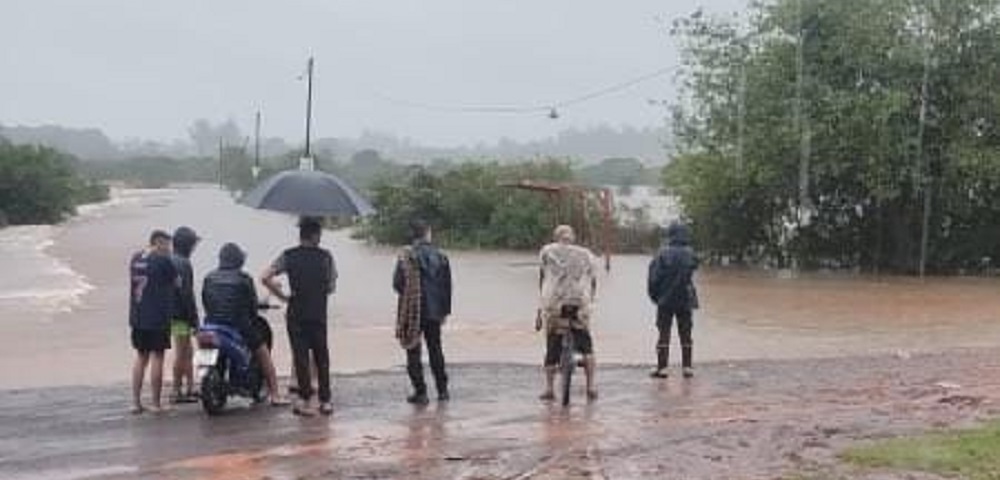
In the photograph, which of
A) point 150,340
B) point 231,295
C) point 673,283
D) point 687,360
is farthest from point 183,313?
point 687,360

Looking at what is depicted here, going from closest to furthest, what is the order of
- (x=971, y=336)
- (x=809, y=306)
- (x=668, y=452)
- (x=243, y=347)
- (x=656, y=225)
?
1. (x=668, y=452)
2. (x=243, y=347)
3. (x=971, y=336)
4. (x=809, y=306)
5. (x=656, y=225)

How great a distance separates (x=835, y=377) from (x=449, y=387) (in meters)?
4.14

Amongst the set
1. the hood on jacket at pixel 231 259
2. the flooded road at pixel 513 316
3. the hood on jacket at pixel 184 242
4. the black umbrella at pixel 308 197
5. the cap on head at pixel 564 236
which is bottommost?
the flooded road at pixel 513 316

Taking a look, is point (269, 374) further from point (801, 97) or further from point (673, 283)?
point (801, 97)

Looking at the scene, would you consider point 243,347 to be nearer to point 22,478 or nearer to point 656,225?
point 22,478

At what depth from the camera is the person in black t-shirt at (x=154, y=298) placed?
38.4ft

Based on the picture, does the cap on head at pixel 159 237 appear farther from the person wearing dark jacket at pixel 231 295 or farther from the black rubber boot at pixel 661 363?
the black rubber boot at pixel 661 363

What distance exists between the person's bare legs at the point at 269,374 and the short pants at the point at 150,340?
0.77m

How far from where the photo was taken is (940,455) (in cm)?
896

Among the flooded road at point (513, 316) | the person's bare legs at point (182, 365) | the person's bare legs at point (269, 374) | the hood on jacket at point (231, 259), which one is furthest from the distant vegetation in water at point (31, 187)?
the hood on jacket at point (231, 259)

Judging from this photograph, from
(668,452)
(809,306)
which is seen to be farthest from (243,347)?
(809,306)

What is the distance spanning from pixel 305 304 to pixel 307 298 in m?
0.05

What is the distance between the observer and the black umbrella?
12.0 meters

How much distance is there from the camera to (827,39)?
1467 inches
